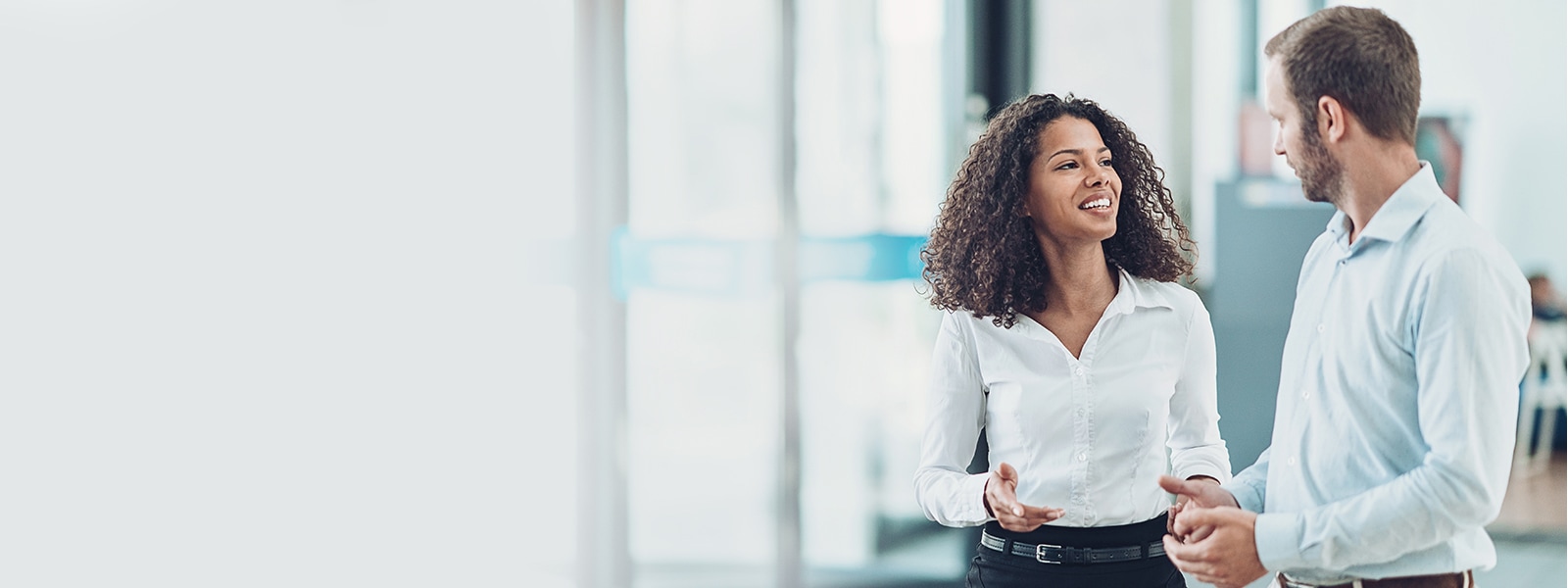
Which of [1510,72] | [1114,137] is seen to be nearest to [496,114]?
[1114,137]

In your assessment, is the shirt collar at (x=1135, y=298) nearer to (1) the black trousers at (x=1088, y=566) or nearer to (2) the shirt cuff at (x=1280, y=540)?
(1) the black trousers at (x=1088, y=566)

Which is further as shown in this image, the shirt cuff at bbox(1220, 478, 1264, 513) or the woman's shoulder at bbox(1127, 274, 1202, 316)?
the woman's shoulder at bbox(1127, 274, 1202, 316)

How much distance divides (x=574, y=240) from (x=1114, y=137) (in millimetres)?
2121

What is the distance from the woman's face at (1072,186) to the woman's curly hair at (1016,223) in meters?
0.02

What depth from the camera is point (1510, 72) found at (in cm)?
449

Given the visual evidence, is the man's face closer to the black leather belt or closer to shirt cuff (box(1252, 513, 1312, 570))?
shirt cuff (box(1252, 513, 1312, 570))

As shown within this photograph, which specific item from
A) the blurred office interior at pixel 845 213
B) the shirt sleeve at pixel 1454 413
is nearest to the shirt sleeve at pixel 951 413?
the shirt sleeve at pixel 1454 413

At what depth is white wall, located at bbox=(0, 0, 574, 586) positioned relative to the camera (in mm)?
2363

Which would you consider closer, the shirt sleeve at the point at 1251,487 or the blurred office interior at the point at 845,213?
the shirt sleeve at the point at 1251,487

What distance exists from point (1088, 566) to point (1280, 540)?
1.17ft

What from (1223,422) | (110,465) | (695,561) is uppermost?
(110,465)

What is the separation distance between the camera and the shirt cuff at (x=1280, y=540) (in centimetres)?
139

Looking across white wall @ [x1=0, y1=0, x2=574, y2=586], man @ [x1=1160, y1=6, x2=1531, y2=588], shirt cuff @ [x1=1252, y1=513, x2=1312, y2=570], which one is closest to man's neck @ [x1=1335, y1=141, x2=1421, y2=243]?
man @ [x1=1160, y1=6, x2=1531, y2=588]

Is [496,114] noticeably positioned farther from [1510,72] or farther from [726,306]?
[1510,72]
